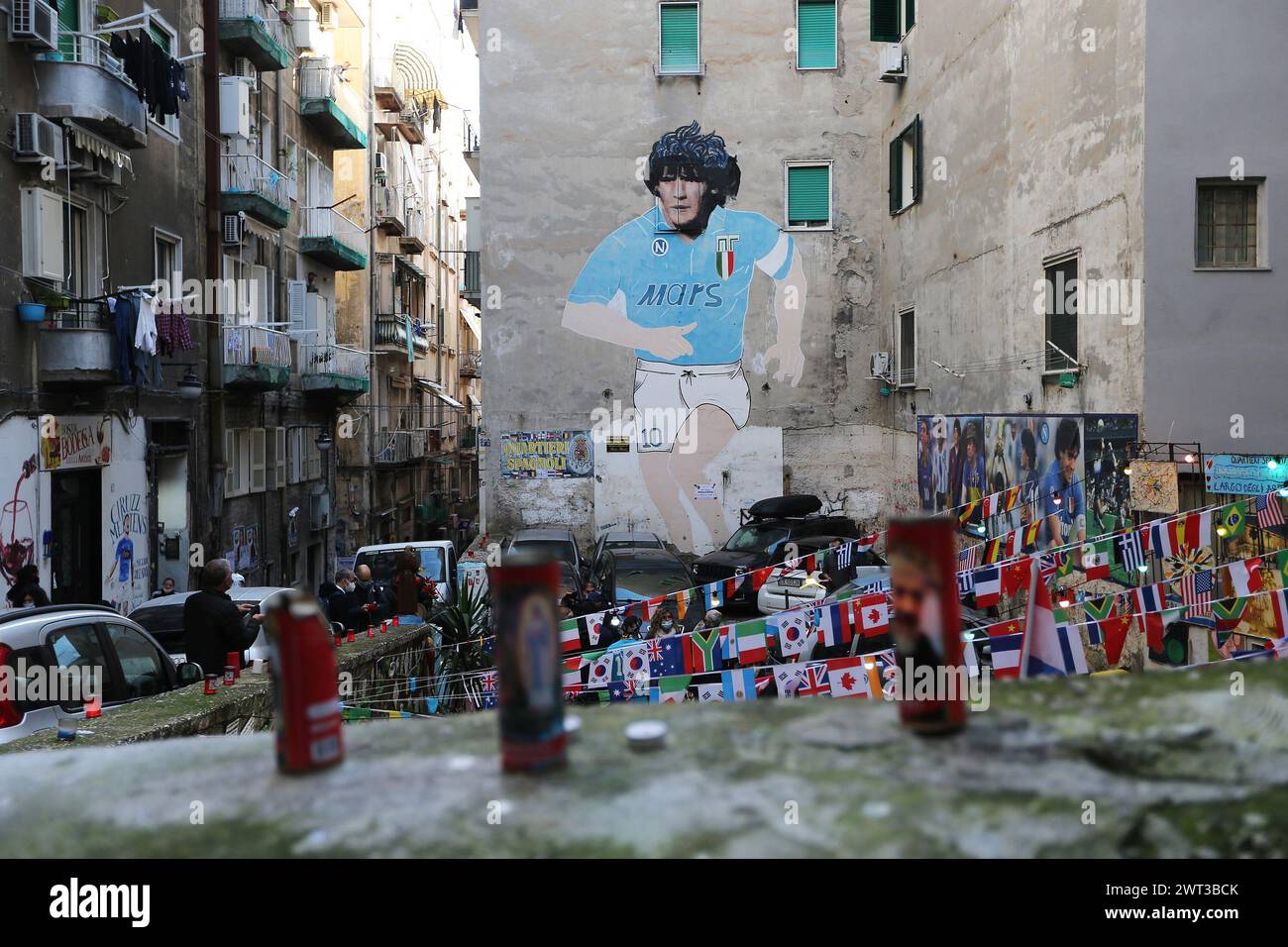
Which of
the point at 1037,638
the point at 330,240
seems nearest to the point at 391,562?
the point at 330,240

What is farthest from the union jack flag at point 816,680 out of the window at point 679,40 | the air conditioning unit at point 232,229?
the window at point 679,40

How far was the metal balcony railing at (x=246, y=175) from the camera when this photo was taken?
75.8 feet

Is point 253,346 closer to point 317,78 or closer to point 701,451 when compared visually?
point 317,78

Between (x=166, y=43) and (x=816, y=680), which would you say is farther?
(x=166, y=43)

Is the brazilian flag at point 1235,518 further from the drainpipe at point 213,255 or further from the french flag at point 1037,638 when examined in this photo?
the drainpipe at point 213,255

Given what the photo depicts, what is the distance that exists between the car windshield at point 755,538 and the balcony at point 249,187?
11.6 metres

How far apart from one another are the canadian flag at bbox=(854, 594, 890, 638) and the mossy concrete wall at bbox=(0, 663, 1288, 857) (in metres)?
6.43

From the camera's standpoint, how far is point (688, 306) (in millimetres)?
27453

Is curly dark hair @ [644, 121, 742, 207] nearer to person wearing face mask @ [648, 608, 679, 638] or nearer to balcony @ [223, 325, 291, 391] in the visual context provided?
balcony @ [223, 325, 291, 391]

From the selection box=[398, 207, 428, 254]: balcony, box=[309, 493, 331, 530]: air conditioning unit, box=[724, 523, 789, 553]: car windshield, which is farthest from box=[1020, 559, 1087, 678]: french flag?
box=[398, 207, 428, 254]: balcony

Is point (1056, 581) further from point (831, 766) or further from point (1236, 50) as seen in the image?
point (831, 766)

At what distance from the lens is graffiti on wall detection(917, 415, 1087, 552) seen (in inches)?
566

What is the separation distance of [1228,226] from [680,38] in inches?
642
